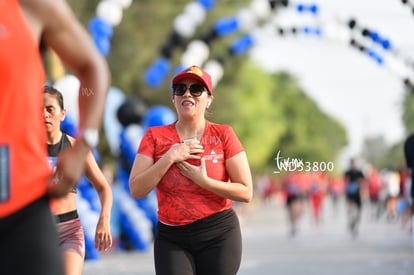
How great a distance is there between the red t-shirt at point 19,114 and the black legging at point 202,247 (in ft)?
7.21

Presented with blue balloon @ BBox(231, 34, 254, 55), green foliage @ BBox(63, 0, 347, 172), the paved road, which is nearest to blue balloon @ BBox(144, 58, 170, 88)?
blue balloon @ BBox(231, 34, 254, 55)

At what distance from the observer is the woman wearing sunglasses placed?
5266mm

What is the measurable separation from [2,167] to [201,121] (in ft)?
8.20

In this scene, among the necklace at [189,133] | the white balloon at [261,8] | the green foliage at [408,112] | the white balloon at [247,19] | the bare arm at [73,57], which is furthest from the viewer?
the green foliage at [408,112]

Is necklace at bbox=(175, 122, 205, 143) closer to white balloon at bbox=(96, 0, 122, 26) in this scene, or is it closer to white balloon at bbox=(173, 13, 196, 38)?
white balloon at bbox=(96, 0, 122, 26)

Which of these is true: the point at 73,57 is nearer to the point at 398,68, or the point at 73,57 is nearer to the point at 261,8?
the point at 398,68

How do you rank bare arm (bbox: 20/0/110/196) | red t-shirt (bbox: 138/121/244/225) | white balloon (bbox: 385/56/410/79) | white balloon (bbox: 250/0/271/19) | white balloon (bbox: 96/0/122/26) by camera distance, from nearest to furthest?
bare arm (bbox: 20/0/110/196) < red t-shirt (bbox: 138/121/244/225) < white balloon (bbox: 96/0/122/26) < white balloon (bbox: 385/56/410/79) < white balloon (bbox: 250/0/271/19)

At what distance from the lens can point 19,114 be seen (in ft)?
10.2

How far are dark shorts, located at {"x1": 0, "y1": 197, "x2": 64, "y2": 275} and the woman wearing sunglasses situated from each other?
211 centimetres

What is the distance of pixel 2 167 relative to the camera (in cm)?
306

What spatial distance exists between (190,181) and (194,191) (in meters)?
0.05

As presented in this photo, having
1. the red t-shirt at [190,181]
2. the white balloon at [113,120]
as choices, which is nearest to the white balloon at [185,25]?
the white balloon at [113,120]

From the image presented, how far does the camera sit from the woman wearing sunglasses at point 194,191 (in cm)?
527

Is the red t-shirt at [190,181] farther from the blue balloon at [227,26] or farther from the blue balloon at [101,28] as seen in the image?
the blue balloon at [227,26]
